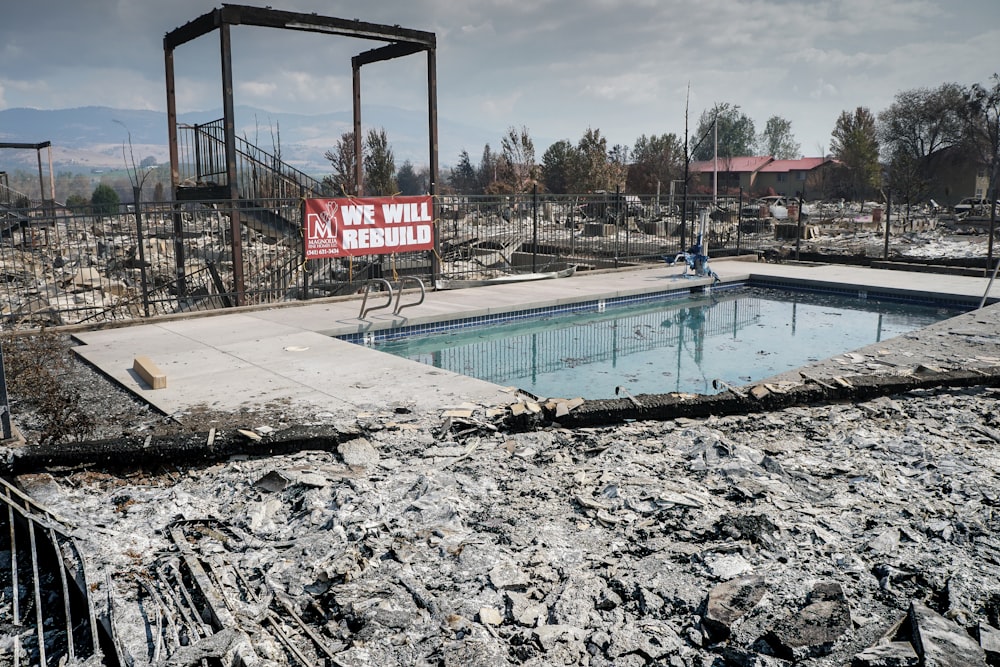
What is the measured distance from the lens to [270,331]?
10094mm

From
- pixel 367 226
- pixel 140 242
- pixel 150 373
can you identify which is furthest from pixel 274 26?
pixel 150 373

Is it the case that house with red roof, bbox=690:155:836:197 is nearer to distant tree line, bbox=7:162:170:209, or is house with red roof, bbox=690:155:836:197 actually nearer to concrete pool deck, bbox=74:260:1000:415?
distant tree line, bbox=7:162:170:209

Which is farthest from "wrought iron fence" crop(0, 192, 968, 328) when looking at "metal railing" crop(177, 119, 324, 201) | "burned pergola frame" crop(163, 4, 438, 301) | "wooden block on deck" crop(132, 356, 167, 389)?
"wooden block on deck" crop(132, 356, 167, 389)

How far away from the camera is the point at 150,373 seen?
23.7ft

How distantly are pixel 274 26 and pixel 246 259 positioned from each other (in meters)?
8.81

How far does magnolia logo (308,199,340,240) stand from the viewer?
39.8 feet

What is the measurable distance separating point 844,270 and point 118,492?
54.9ft

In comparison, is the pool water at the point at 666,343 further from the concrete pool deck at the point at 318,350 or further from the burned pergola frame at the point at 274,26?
the burned pergola frame at the point at 274,26

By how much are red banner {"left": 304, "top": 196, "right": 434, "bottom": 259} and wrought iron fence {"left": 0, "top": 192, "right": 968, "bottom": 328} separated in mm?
371

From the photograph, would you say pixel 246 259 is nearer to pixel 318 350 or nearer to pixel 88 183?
pixel 318 350

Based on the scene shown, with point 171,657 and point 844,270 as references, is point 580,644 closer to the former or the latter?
point 171,657

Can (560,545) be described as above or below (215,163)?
below

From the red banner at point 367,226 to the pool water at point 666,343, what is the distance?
248 cm

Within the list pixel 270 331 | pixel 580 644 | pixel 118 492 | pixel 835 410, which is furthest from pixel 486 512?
pixel 270 331
